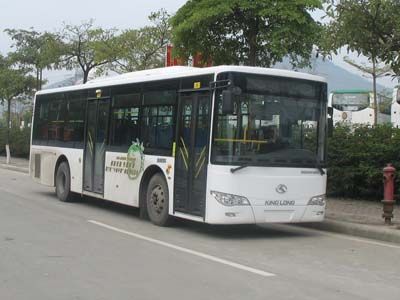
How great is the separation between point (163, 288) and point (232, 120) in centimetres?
405

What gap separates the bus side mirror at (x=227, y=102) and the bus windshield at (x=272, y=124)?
40 centimetres

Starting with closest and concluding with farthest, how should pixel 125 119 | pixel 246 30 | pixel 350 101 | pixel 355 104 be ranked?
1. pixel 125 119
2. pixel 246 30
3. pixel 355 104
4. pixel 350 101

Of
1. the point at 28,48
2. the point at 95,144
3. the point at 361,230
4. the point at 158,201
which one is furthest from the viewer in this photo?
the point at 28,48

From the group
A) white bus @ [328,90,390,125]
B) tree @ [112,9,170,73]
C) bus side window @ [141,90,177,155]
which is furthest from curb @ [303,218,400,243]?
white bus @ [328,90,390,125]

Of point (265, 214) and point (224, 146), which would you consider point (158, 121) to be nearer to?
point (224, 146)

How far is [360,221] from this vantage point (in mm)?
12289

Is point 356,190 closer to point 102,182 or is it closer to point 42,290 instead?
point 102,182

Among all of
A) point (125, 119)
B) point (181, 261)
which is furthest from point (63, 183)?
point (181, 261)

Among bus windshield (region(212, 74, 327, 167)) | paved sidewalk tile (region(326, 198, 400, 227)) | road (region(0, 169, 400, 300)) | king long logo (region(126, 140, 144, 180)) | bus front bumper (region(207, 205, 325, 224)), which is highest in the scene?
bus windshield (region(212, 74, 327, 167))

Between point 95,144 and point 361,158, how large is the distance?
6.23 meters

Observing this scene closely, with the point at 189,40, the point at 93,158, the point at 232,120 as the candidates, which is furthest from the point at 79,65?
the point at 232,120

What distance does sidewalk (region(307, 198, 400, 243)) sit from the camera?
11.1m

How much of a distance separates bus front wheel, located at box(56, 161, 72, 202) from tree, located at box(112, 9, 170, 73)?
10058mm

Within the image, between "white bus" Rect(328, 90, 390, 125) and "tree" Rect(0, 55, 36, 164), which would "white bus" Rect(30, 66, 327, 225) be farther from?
Answer: "white bus" Rect(328, 90, 390, 125)
